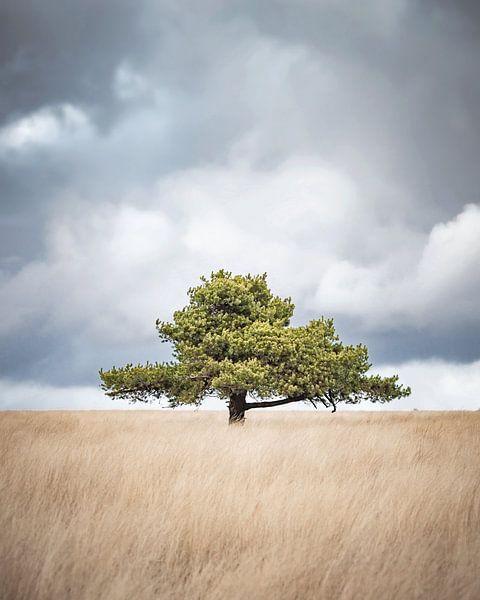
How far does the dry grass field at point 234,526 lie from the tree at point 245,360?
852 centimetres

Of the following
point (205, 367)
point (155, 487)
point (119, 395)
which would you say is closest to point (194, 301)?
point (205, 367)

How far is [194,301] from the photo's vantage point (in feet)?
69.1

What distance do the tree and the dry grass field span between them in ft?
28.0

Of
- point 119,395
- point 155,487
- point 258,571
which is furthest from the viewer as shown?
point 119,395

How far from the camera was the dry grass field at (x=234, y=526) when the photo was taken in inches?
173

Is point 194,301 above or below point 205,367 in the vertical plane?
above

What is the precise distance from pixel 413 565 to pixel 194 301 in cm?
1691

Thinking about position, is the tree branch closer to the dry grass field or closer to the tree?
the tree

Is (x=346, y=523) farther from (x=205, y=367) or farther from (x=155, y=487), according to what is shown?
(x=205, y=367)

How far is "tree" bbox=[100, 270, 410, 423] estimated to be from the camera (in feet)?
62.2

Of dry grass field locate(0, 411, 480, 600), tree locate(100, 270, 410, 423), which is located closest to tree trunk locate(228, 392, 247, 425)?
tree locate(100, 270, 410, 423)

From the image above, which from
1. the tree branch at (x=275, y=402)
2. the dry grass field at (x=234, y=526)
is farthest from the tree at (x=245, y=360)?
the dry grass field at (x=234, y=526)

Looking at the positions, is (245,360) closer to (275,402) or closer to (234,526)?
(275,402)

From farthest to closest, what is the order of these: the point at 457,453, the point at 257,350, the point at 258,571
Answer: the point at 257,350 → the point at 457,453 → the point at 258,571
